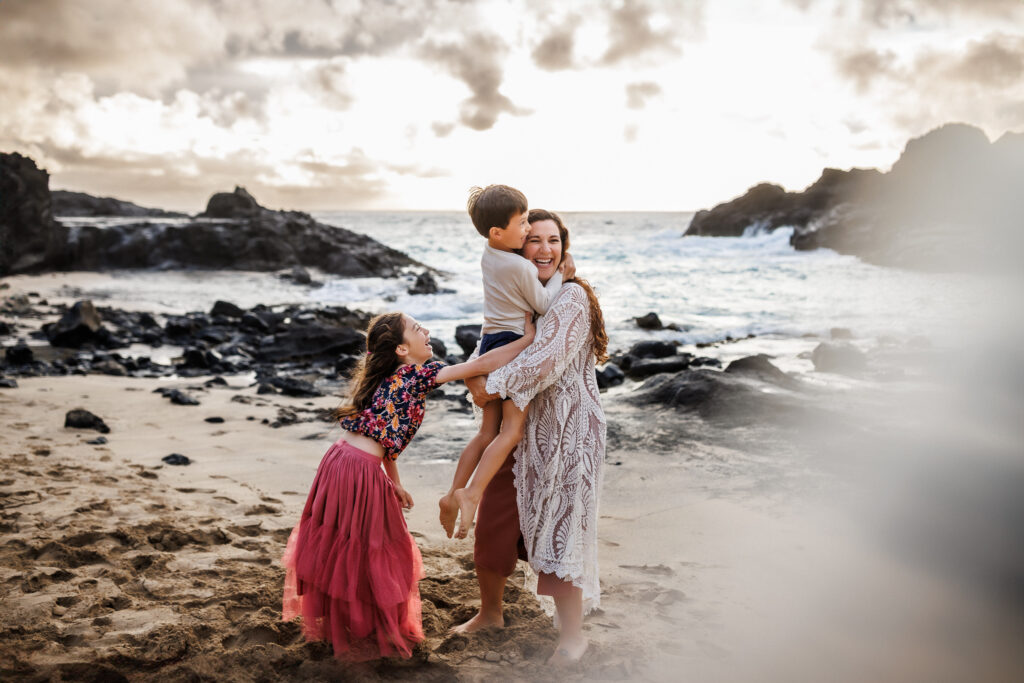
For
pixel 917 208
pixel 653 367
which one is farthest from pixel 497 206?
pixel 917 208

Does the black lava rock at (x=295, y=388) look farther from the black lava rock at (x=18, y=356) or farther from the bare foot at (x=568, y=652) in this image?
the bare foot at (x=568, y=652)

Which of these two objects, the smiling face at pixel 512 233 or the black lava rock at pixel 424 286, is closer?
the smiling face at pixel 512 233

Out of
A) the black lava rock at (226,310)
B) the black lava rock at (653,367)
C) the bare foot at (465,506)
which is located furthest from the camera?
the black lava rock at (226,310)

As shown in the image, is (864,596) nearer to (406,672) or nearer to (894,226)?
(406,672)

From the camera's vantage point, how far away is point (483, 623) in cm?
353

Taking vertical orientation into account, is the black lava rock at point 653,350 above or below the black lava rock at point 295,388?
above

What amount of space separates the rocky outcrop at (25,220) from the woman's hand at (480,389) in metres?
26.6

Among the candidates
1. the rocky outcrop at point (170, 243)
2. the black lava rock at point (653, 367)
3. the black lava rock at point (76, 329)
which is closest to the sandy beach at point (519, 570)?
the black lava rock at point (653, 367)

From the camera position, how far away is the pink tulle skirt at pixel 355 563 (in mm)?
3104

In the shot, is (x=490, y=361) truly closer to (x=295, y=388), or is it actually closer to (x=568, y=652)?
(x=568, y=652)

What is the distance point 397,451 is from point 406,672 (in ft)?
3.13

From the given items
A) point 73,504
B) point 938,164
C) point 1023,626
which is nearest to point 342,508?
point 73,504

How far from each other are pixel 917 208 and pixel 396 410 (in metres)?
44.6

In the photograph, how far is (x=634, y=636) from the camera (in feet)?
11.4
